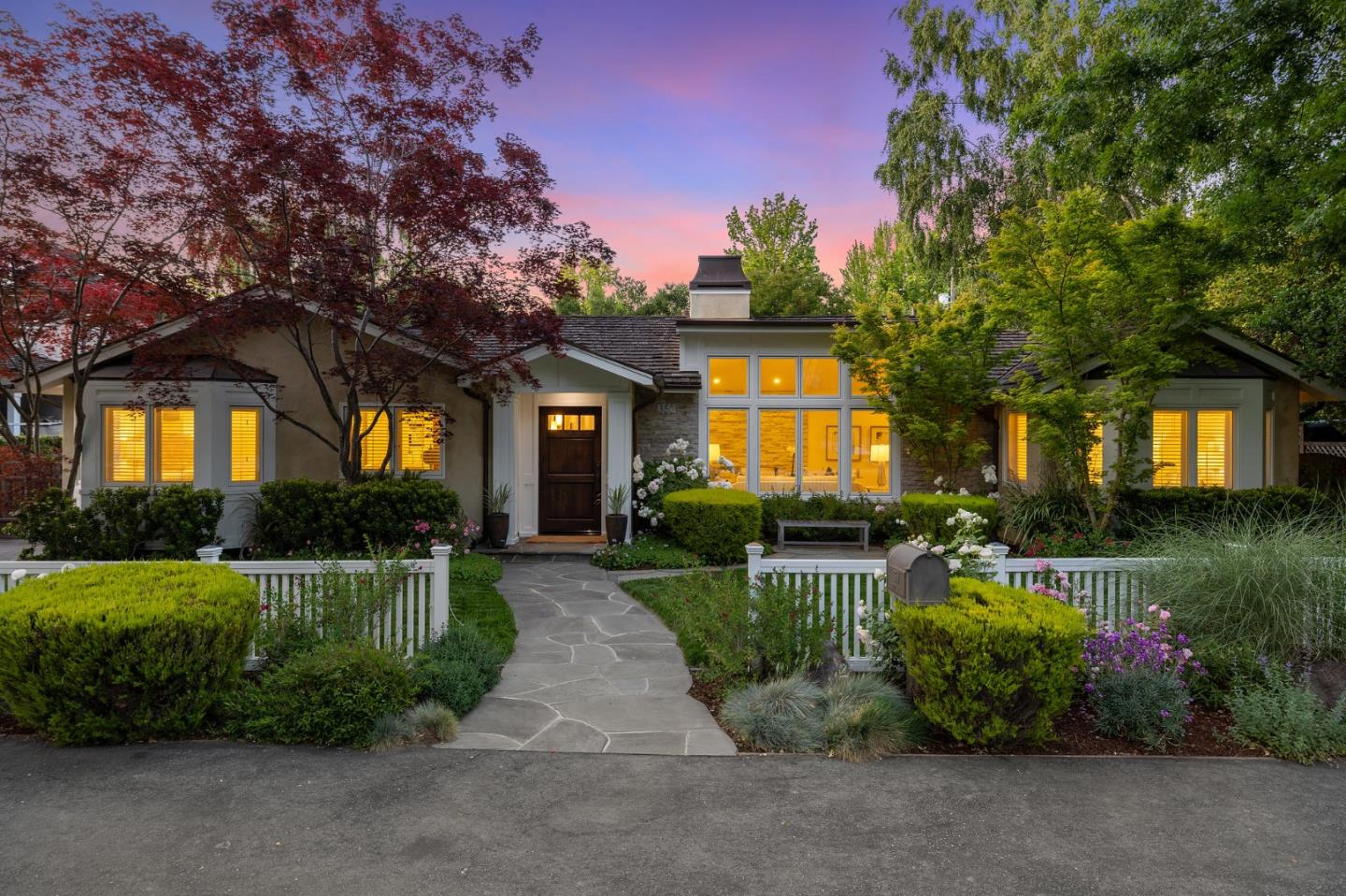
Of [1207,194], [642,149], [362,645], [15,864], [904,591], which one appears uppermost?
[642,149]

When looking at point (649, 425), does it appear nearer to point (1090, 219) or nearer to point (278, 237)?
point (278, 237)

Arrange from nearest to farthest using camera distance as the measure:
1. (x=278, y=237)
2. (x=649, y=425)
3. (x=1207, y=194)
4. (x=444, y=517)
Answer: (x=278, y=237)
(x=444, y=517)
(x=1207, y=194)
(x=649, y=425)

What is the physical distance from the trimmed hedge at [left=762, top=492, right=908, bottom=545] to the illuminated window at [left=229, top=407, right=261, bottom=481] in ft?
25.9

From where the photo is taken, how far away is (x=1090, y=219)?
9062 millimetres

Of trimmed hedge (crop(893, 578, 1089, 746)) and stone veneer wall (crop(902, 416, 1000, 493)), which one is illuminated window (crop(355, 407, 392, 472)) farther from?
trimmed hedge (crop(893, 578, 1089, 746))

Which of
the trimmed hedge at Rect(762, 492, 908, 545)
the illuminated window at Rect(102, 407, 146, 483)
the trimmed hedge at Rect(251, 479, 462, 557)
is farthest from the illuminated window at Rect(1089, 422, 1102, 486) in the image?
Result: the illuminated window at Rect(102, 407, 146, 483)

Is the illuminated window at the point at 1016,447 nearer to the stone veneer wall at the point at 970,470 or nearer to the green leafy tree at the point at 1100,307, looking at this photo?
the stone veneer wall at the point at 970,470

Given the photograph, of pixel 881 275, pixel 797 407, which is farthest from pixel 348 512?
pixel 881 275

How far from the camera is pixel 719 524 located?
998 cm

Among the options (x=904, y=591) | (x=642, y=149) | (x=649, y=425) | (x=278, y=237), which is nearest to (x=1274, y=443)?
(x=649, y=425)

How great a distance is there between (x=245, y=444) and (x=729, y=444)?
7.68 meters

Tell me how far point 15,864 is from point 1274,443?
15.1 m

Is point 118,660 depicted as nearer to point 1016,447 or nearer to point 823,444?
point 823,444

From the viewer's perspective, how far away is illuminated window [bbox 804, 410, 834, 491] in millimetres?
12852
